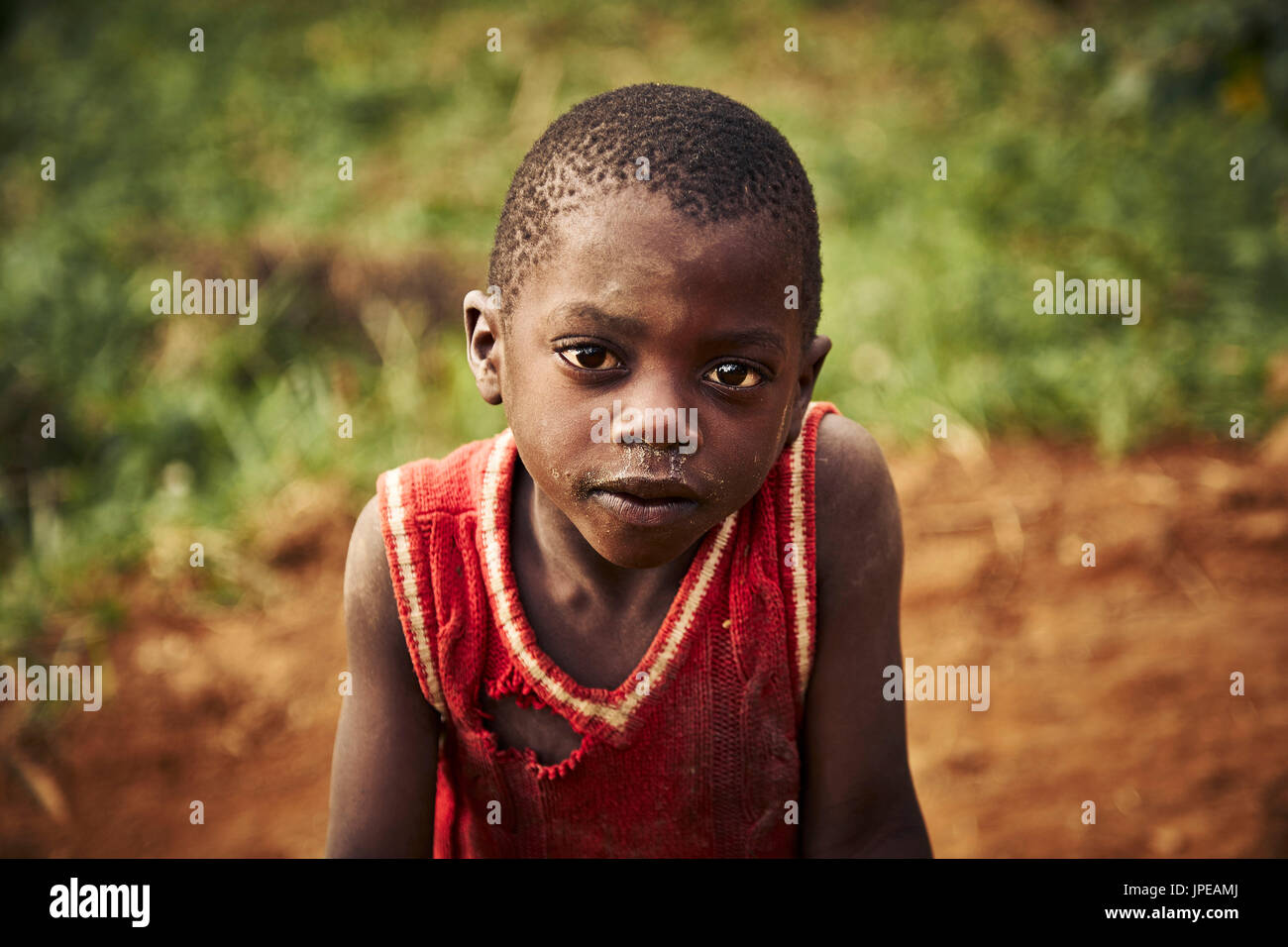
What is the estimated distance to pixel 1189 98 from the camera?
5312 mm

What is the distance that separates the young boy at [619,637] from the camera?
5.13 ft

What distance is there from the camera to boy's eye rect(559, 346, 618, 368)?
147cm

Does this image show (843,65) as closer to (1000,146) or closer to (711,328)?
(1000,146)

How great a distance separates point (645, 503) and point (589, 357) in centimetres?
21

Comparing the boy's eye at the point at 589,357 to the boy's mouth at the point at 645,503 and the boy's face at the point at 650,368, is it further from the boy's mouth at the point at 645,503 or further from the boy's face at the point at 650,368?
the boy's mouth at the point at 645,503

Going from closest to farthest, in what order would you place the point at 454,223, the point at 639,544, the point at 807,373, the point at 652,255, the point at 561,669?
the point at 652,255 < the point at 639,544 < the point at 807,373 < the point at 561,669 < the point at 454,223

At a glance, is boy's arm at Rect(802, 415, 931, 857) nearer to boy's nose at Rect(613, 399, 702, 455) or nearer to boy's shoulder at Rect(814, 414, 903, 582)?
boy's shoulder at Rect(814, 414, 903, 582)

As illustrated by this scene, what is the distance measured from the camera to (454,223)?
6270 millimetres

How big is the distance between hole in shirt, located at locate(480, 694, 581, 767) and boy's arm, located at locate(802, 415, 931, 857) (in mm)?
420

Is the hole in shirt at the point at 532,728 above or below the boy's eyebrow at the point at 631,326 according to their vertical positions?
below

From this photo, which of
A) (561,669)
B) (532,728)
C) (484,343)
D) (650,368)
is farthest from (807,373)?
(532,728)

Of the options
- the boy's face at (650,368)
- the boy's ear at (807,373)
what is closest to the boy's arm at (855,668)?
the boy's ear at (807,373)

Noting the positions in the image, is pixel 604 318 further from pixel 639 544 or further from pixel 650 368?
pixel 639 544
